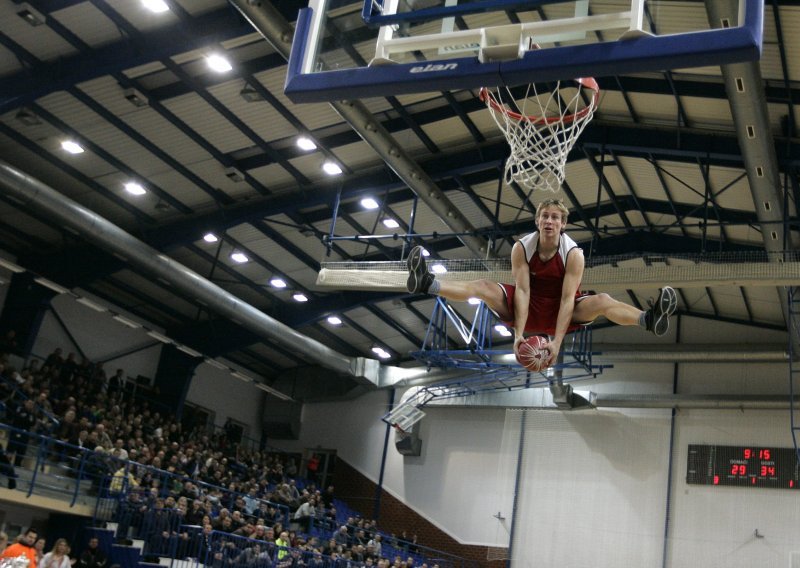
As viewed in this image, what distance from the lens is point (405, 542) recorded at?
3002 centimetres

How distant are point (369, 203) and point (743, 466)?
45.9 ft

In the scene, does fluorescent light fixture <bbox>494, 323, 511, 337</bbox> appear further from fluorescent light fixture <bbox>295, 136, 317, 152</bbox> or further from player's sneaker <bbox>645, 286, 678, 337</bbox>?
player's sneaker <bbox>645, 286, 678, 337</bbox>

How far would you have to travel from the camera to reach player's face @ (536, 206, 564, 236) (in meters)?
8.60

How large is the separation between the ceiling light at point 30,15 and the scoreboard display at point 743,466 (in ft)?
72.4

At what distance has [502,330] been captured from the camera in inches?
1227

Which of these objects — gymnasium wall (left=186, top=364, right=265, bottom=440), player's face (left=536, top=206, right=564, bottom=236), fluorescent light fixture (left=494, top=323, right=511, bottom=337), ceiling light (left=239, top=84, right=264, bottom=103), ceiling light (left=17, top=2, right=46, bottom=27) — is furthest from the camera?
gymnasium wall (left=186, top=364, right=265, bottom=440)

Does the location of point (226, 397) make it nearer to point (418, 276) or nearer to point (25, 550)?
point (25, 550)

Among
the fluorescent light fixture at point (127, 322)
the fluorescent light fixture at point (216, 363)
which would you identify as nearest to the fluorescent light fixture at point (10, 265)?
the fluorescent light fixture at point (127, 322)

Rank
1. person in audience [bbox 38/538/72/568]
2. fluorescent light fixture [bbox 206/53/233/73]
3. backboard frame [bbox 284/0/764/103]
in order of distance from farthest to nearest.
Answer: fluorescent light fixture [bbox 206/53/233/73] < person in audience [bbox 38/538/72/568] < backboard frame [bbox 284/0/764/103]

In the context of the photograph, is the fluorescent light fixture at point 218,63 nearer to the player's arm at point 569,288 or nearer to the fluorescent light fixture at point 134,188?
the fluorescent light fixture at point 134,188

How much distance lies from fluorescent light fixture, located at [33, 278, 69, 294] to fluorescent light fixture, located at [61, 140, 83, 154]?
17.5ft

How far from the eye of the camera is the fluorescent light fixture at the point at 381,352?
34281mm

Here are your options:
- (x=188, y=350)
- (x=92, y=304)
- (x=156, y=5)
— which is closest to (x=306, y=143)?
(x=156, y=5)

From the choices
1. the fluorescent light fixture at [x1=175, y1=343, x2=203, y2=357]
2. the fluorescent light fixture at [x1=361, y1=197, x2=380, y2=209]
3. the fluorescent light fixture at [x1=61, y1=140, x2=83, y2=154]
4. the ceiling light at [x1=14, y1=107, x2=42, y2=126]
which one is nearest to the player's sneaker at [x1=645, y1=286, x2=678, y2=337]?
the fluorescent light fixture at [x1=361, y1=197, x2=380, y2=209]
